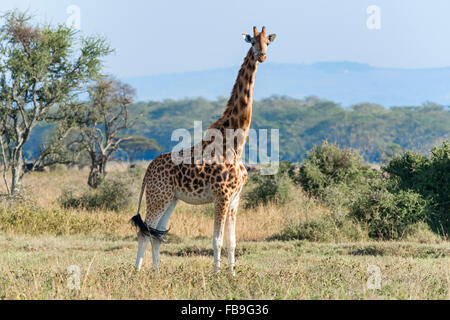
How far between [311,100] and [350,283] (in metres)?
95.7

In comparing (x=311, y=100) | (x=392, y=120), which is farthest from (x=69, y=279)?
(x=311, y=100)

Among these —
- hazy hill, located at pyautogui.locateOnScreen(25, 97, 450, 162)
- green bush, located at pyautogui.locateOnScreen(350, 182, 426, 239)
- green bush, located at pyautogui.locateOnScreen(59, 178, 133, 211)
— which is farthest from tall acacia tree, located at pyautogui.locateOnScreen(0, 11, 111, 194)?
hazy hill, located at pyautogui.locateOnScreen(25, 97, 450, 162)

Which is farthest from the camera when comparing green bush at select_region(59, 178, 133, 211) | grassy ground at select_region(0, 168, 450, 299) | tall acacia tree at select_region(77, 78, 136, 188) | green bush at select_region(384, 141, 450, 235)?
tall acacia tree at select_region(77, 78, 136, 188)

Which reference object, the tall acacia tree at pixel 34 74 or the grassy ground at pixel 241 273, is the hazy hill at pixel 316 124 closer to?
the tall acacia tree at pixel 34 74

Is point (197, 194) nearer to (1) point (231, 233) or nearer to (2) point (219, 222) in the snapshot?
(2) point (219, 222)

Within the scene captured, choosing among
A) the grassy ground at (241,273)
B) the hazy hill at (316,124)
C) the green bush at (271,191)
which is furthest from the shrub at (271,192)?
the hazy hill at (316,124)

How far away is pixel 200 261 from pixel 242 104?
2.72 metres

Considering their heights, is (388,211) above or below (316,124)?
below

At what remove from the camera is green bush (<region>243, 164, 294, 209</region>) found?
55.1 ft

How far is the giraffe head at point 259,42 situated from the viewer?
7.50m

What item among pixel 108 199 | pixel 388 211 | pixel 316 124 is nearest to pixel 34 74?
pixel 108 199

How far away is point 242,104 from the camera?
25.5ft

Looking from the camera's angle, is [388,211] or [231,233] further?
[388,211]

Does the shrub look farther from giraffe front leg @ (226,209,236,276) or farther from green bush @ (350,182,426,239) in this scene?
giraffe front leg @ (226,209,236,276)
